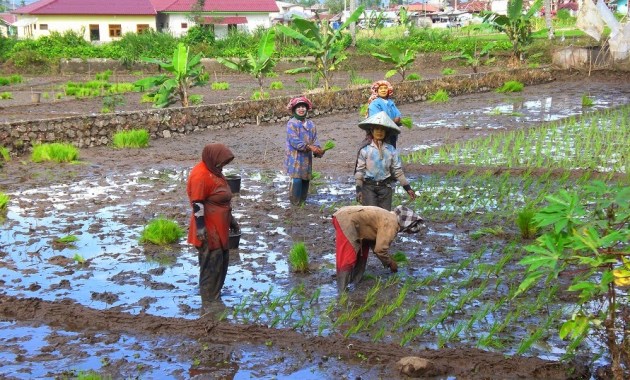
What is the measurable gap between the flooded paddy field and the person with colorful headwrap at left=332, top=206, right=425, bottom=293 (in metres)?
0.28

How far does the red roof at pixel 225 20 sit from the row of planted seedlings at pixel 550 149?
96.1 feet

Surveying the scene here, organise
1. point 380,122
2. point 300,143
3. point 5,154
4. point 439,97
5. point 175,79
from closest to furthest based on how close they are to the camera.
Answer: point 380,122 < point 300,143 < point 5,154 < point 175,79 < point 439,97

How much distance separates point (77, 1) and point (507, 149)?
115 feet

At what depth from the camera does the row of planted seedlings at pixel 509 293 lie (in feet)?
14.1

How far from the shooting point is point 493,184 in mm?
10492

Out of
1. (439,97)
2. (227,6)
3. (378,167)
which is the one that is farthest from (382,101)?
(227,6)

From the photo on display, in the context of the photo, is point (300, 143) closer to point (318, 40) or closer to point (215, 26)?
point (318, 40)

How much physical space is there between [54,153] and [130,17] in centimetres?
3105

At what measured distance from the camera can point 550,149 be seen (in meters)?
12.7

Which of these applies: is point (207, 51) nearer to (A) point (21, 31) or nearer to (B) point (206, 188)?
(A) point (21, 31)

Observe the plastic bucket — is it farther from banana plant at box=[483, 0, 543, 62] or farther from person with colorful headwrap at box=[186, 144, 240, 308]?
banana plant at box=[483, 0, 543, 62]

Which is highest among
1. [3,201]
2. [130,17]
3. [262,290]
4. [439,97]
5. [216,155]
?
[130,17]

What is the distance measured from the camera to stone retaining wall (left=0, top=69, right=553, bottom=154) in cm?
1362

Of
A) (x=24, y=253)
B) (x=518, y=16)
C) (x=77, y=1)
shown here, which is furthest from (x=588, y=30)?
(x=77, y=1)
